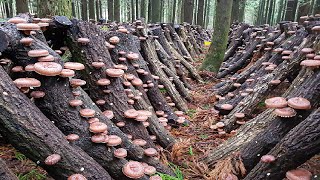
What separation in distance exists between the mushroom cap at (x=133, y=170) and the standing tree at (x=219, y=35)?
7.22 meters

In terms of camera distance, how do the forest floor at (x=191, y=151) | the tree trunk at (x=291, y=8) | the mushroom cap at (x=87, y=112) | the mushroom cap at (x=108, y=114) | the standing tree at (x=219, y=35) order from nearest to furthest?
1. the mushroom cap at (x=87, y=112)
2. the forest floor at (x=191, y=151)
3. the mushroom cap at (x=108, y=114)
4. the standing tree at (x=219, y=35)
5. the tree trunk at (x=291, y=8)

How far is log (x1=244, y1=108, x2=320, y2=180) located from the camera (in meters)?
2.81

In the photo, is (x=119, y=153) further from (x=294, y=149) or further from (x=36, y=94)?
(x=294, y=149)

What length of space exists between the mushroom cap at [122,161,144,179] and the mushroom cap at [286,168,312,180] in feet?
5.76

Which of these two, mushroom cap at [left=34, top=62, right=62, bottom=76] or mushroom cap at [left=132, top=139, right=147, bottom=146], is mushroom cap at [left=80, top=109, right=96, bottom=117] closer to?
mushroom cap at [left=34, top=62, right=62, bottom=76]

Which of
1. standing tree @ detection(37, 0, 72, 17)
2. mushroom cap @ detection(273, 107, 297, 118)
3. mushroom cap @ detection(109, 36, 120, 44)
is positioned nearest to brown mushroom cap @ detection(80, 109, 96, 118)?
mushroom cap @ detection(109, 36, 120, 44)

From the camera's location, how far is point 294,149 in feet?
9.70

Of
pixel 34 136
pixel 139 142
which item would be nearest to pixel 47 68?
pixel 34 136

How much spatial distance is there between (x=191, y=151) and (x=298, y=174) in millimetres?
2236

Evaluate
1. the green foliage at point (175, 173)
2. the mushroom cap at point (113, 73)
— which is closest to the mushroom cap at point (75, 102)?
the mushroom cap at point (113, 73)

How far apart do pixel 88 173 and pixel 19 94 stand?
1.20 metres

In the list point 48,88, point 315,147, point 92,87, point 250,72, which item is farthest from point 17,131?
point 250,72

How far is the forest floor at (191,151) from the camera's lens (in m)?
3.53

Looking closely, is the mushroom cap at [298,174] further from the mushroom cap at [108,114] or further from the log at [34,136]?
the mushroom cap at [108,114]
